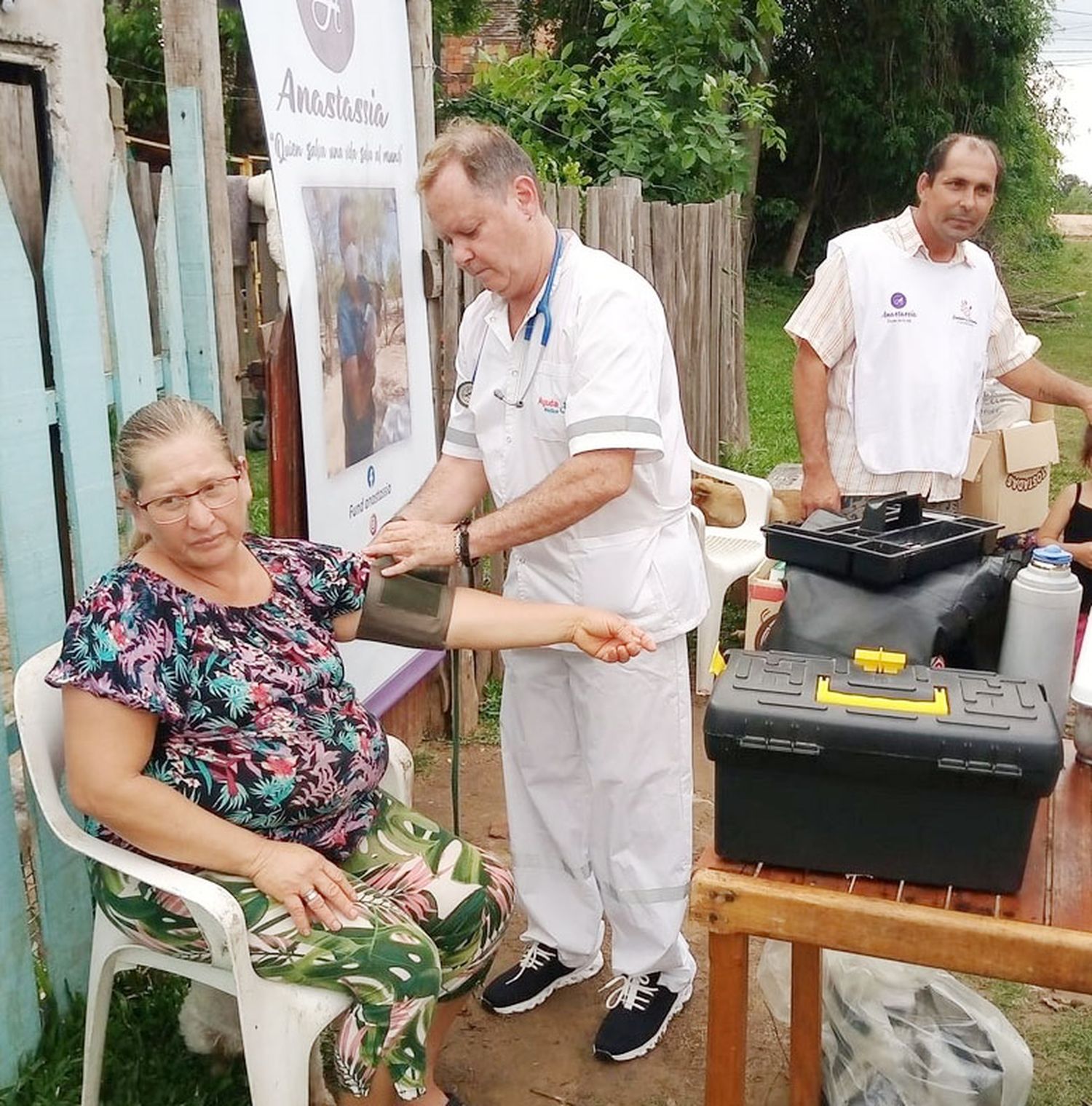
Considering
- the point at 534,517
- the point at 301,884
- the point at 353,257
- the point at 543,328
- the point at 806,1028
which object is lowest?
the point at 806,1028

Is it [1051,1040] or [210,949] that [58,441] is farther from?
[1051,1040]

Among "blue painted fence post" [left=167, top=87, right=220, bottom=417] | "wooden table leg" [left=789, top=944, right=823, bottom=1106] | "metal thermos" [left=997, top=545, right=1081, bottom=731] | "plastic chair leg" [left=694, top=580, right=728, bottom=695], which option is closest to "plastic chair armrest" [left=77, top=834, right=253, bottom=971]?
"wooden table leg" [left=789, top=944, right=823, bottom=1106]

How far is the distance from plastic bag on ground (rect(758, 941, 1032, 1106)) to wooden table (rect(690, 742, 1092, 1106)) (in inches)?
25.0

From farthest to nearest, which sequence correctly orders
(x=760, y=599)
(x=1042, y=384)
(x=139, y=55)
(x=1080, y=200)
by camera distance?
(x=1080, y=200) → (x=139, y=55) → (x=760, y=599) → (x=1042, y=384)

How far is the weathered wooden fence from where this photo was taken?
530 cm

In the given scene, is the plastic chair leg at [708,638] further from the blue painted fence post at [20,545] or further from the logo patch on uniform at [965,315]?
the blue painted fence post at [20,545]

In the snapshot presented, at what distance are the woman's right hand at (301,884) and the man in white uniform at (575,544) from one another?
0.66m

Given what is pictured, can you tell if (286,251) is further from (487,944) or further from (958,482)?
(958,482)

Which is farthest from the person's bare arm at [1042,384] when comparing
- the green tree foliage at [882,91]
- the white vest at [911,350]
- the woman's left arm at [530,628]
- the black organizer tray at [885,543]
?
the green tree foliage at [882,91]

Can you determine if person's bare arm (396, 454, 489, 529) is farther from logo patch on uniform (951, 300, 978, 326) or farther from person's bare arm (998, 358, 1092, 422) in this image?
person's bare arm (998, 358, 1092, 422)

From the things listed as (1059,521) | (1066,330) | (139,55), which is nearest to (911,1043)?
(1059,521)

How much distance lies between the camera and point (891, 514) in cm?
226

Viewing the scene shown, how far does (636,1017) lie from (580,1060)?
0.53 ft

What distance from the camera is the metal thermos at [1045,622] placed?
202cm
